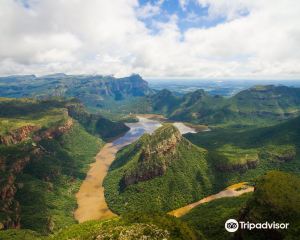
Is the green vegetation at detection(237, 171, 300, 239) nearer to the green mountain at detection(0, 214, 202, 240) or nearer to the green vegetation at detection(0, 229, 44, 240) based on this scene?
the green mountain at detection(0, 214, 202, 240)

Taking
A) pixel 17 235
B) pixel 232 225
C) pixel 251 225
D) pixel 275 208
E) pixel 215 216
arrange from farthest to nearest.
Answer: pixel 215 216, pixel 17 235, pixel 232 225, pixel 275 208, pixel 251 225

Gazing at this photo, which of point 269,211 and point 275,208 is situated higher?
point 275,208

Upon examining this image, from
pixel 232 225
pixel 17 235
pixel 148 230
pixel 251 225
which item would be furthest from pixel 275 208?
pixel 17 235

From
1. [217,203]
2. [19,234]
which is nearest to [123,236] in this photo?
[19,234]

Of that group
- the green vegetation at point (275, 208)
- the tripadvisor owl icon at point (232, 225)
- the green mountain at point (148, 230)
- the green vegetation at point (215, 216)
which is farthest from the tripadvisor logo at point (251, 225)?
the green mountain at point (148, 230)

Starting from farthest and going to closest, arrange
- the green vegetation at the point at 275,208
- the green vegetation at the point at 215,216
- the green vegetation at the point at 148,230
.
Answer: the green vegetation at the point at 215,216 → the green vegetation at the point at 275,208 → the green vegetation at the point at 148,230

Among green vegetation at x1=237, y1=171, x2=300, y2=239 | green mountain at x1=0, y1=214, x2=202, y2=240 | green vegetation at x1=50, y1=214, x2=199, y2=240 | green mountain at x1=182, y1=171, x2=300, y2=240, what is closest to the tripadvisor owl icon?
green mountain at x1=182, y1=171, x2=300, y2=240

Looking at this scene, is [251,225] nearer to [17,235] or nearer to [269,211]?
[269,211]

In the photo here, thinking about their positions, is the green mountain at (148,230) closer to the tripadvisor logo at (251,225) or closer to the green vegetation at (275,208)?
the tripadvisor logo at (251,225)
